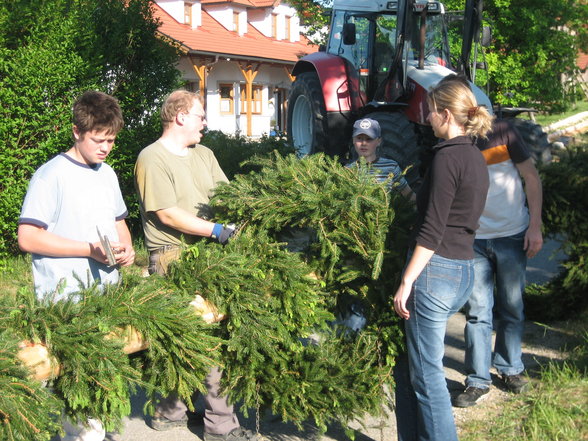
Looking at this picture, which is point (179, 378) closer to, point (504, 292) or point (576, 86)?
point (504, 292)

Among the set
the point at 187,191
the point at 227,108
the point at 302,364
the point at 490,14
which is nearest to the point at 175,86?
the point at 187,191

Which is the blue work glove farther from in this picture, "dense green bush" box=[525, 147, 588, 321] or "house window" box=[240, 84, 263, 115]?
"house window" box=[240, 84, 263, 115]

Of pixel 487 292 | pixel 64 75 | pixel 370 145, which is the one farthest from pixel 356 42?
pixel 487 292

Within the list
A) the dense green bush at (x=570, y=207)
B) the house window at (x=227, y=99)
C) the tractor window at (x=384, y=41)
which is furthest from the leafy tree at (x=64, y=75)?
the house window at (x=227, y=99)

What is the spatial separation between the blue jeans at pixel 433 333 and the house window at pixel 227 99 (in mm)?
29219

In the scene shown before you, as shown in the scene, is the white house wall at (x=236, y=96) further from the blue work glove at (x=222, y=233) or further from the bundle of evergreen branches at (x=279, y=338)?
the bundle of evergreen branches at (x=279, y=338)

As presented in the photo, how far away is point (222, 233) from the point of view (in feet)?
11.4

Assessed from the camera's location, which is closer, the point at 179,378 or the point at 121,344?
the point at 121,344

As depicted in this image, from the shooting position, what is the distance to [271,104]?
35.1m

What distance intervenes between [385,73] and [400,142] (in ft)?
5.88

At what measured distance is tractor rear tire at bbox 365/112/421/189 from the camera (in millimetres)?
7390

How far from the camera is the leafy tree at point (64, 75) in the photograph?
6.50 meters

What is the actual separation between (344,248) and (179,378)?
1034 millimetres

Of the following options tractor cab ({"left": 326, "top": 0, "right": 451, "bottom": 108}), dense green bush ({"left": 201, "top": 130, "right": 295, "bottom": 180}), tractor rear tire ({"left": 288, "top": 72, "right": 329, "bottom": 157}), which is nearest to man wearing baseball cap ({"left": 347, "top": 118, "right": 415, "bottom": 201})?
dense green bush ({"left": 201, "top": 130, "right": 295, "bottom": 180})
